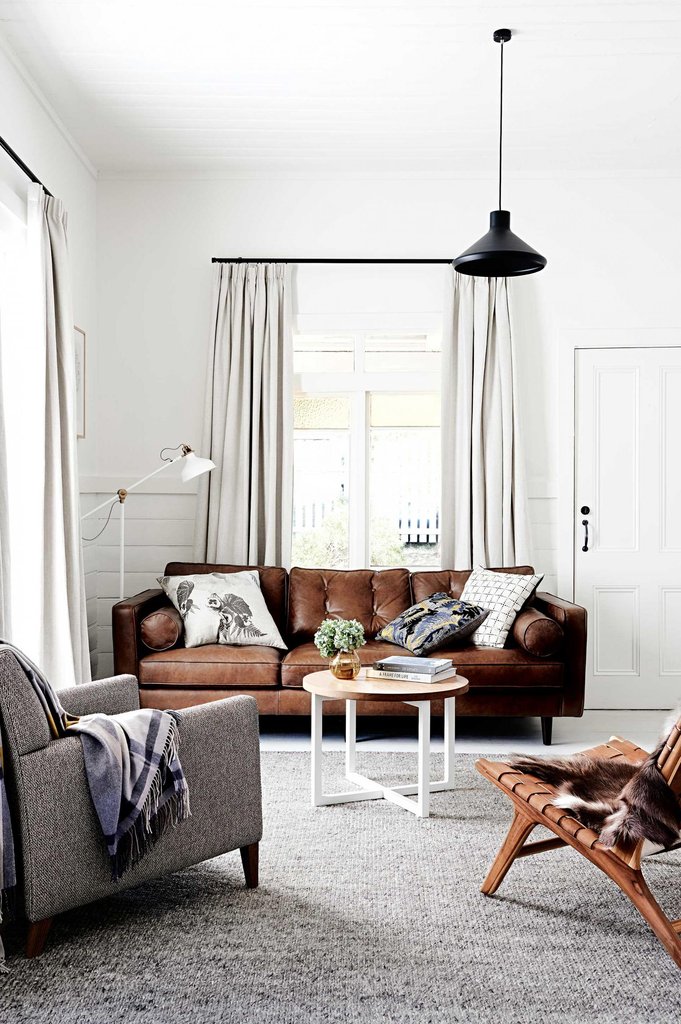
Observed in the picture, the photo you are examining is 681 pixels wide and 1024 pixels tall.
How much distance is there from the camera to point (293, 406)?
203 inches

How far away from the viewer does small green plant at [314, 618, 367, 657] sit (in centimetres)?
336

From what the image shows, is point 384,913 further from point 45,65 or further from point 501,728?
point 45,65

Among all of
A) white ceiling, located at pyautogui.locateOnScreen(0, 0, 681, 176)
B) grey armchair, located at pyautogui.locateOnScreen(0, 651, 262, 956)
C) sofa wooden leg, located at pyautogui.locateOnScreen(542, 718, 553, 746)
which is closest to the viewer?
grey armchair, located at pyautogui.locateOnScreen(0, 651, 262, 956)

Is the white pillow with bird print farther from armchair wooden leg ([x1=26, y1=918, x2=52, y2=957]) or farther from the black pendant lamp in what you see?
armchair wooden leg ([x1=26, y1=918, x2=52, y2=957])

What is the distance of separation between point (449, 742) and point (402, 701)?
1.11ft

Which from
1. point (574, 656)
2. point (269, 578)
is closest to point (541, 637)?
point (574, 656)

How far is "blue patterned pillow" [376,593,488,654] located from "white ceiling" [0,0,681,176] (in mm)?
2394

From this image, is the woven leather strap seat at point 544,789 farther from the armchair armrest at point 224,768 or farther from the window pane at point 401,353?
the window pane at point 401,353

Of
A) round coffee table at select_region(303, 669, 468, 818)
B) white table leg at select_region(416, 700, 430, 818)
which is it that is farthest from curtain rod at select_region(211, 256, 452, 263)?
white table leg at select_region(416, 700, 430, 818)

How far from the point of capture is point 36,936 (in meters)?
2.17

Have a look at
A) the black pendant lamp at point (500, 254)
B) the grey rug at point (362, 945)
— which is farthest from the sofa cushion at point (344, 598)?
the black pendant lamp at point (500, 254)

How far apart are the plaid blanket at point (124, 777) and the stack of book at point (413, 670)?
3.85ft

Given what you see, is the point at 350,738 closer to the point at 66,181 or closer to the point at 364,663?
the point at 364,663

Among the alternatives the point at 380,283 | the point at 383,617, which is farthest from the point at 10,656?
the point at 380,283
